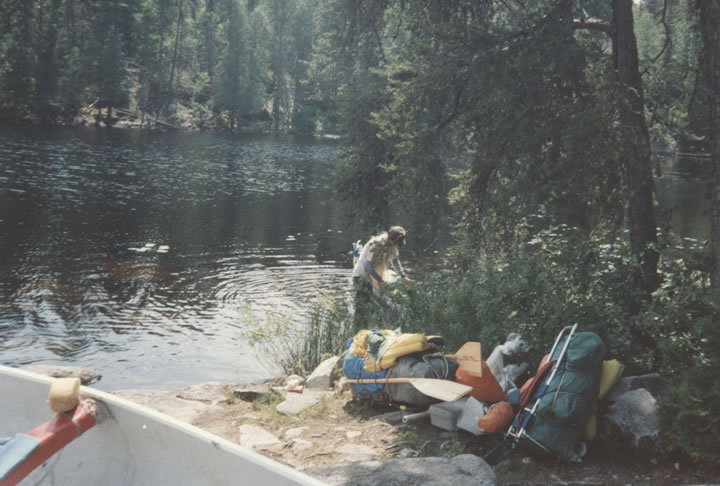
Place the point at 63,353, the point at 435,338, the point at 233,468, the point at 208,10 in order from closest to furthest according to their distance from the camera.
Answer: the point at 233,468
the point at 435,338
the point at 63,353
the point at 208,10

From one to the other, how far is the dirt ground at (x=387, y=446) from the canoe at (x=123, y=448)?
1564mm

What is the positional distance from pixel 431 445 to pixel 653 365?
228 cm

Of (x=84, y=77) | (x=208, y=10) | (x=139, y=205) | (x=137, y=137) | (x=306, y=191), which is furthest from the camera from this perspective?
(x=208, y=10)

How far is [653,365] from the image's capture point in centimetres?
590

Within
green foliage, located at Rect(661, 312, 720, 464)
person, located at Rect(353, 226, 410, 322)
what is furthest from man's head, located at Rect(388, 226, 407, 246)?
green foliage, located at Rect(661, 312, 720, 464)

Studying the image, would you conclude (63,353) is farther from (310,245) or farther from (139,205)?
(139,205)

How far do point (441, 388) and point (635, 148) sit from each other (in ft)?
12.8

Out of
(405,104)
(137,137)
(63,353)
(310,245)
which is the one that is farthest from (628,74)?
(137,137)

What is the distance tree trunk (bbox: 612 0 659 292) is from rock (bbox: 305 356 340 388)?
363 cm

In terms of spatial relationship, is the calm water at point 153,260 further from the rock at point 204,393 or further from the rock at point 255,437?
the rock at point 255,437

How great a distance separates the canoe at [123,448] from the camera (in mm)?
3330

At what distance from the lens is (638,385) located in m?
5.17

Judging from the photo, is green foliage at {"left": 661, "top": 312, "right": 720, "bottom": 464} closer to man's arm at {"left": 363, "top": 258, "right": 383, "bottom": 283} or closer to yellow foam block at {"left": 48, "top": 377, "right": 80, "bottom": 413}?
yellow foam block at {"left": 48, "top": 377, "right": 80, "bottom": 413}

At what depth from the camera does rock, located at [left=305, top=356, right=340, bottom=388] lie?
7589 millimetres
